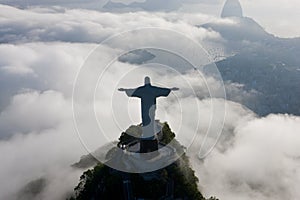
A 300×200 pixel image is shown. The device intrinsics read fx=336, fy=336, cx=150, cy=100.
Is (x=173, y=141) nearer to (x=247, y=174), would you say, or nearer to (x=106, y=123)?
(x=106, y=123)

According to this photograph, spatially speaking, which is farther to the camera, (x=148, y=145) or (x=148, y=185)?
(x=148, y=145)

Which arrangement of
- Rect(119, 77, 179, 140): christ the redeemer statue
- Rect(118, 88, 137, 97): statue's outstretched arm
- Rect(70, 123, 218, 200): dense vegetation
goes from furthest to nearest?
1. Rect(70, 123, 218, 200): dense vegetation
2. Rect(118, 88, 137, 97): statue's outstretched arm
3. Rect(119, 77, 179, 140): christ the redeemer statue

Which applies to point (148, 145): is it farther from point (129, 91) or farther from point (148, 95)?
point (129, 91)

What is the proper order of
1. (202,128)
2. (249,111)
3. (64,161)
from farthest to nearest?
(249,111) → (202,128) → (64,161)

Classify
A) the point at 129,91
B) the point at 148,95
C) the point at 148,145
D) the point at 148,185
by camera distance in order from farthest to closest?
1. the point at 148,145
2. the point at 148,185
3. the point at 129,91
4. the point at 148,95

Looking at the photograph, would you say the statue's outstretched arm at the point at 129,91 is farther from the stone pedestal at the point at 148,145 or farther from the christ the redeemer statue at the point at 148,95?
the stone pedestal at the point at 148,145

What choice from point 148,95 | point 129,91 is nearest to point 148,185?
point 148,95

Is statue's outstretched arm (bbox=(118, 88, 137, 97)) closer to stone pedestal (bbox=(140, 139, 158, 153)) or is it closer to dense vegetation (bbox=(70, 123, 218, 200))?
stone pedestal (bbox=(140, 139, 158, 153))

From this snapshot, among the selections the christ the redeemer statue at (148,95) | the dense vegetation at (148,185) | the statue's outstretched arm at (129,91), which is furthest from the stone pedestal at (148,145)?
the statue's outstretched arm at (129,91)

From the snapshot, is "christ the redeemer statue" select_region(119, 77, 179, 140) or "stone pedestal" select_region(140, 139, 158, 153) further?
"stone pedestal" select_region(140, 139, 158, 153)

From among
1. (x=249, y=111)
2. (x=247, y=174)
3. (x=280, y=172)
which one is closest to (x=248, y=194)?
(x=247, y=174)

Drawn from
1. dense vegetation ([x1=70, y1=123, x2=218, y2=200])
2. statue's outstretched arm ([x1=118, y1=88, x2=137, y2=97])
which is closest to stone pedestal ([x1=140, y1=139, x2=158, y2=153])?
dense vegetation ([x1=70, y1=123, x2=218, y2=200])
